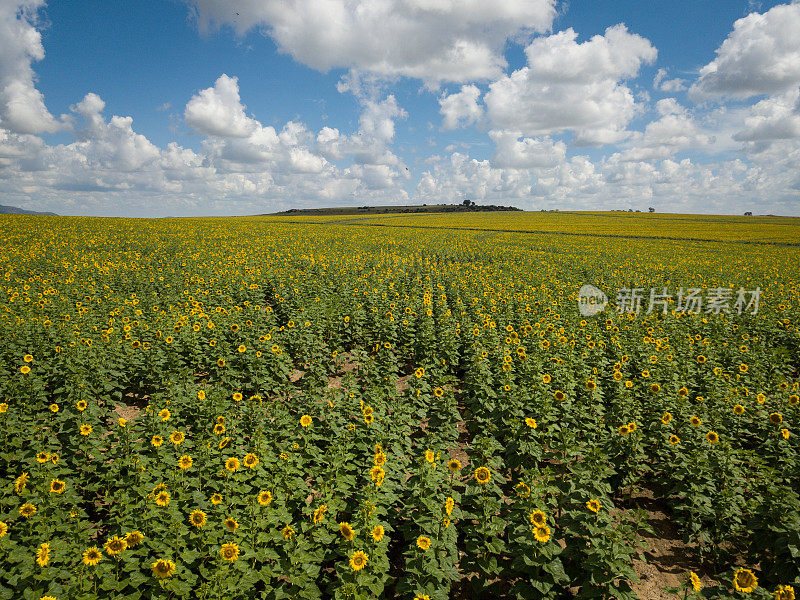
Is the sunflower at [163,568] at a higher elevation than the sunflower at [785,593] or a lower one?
higher

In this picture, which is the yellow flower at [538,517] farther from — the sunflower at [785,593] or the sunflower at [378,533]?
the sunflower at [785,593]

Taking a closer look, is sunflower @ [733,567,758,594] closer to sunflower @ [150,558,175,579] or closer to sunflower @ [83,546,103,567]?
sunflower @ [150,558,175,579]

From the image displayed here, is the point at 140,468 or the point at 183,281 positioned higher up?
the point at 183,281

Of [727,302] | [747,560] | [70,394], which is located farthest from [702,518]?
[727,302]

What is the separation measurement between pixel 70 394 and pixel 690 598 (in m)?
8.94

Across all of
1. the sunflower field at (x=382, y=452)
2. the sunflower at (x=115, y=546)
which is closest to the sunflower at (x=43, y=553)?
the sunflower field at (x=382, y=452)

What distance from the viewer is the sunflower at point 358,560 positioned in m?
3.37

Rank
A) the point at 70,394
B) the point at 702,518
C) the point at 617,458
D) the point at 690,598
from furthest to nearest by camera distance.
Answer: the point at 617,458
the point at 70,394
the point at 702,518
the point at 690,598

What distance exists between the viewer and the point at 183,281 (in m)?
14.2

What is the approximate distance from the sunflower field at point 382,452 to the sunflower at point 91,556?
0.09 ft

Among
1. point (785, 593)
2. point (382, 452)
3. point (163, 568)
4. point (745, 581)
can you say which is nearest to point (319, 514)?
point (382, 452)

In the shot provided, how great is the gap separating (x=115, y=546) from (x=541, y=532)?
3982 millimetres

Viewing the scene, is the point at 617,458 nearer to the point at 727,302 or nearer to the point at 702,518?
the point at 702,518

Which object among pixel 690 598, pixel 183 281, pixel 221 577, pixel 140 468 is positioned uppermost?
pixel 183 281
